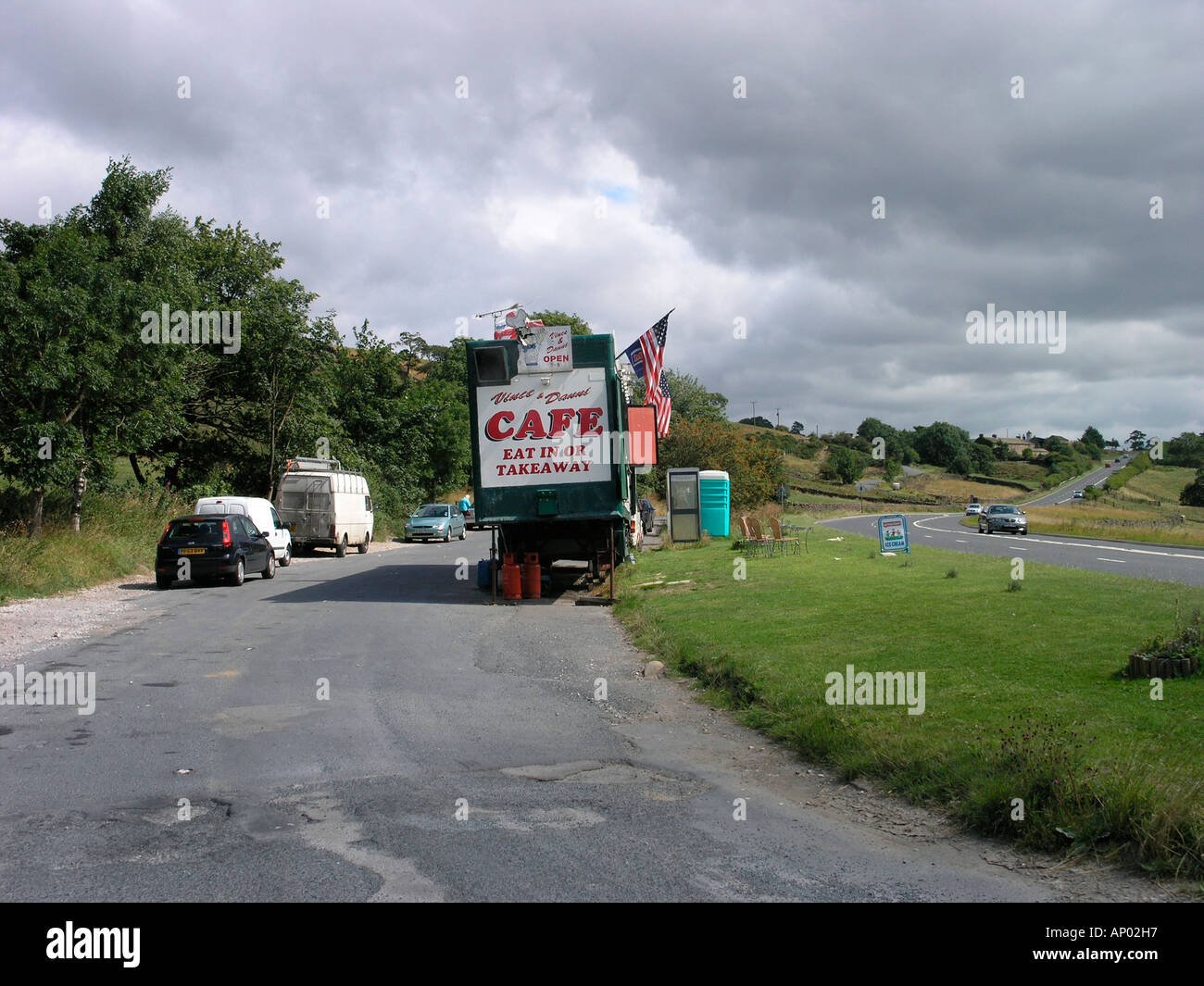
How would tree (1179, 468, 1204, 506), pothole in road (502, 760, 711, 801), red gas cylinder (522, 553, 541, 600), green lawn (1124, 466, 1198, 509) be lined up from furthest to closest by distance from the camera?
green lawn (1124, 466, 1198, 509)
tree (1179, 468, 1204, 506)
red gas cylinder (522, 553, 541, 600)
pothole in road (502, 760, 711, 801)

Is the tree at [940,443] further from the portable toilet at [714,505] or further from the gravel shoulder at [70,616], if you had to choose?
the gravel shoulder at [70,616]

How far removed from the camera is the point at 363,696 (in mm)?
9062

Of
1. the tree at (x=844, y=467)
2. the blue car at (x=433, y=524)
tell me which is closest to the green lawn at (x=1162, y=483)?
the tree at (x=844, y=467)

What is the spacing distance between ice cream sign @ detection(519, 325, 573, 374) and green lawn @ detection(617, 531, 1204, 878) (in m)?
4.59

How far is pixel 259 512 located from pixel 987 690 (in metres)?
22.7

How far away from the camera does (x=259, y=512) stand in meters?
26.2

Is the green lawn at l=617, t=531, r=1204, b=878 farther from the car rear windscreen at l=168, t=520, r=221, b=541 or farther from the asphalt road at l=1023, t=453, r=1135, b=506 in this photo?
the asphalt road at l=1023, t=453, r=1135, b=506

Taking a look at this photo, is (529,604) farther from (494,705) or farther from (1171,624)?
(1171,624)

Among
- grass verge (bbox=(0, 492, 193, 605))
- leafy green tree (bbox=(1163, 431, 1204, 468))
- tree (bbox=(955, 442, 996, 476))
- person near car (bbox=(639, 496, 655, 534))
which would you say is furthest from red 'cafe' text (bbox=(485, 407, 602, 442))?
tree (bbox=(955, 442, 996, 476))

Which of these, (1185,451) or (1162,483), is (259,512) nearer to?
(1162,483)

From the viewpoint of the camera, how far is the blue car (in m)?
43.2

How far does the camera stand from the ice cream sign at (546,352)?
55.6ft

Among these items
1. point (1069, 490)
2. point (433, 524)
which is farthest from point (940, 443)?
point (433, 524)
